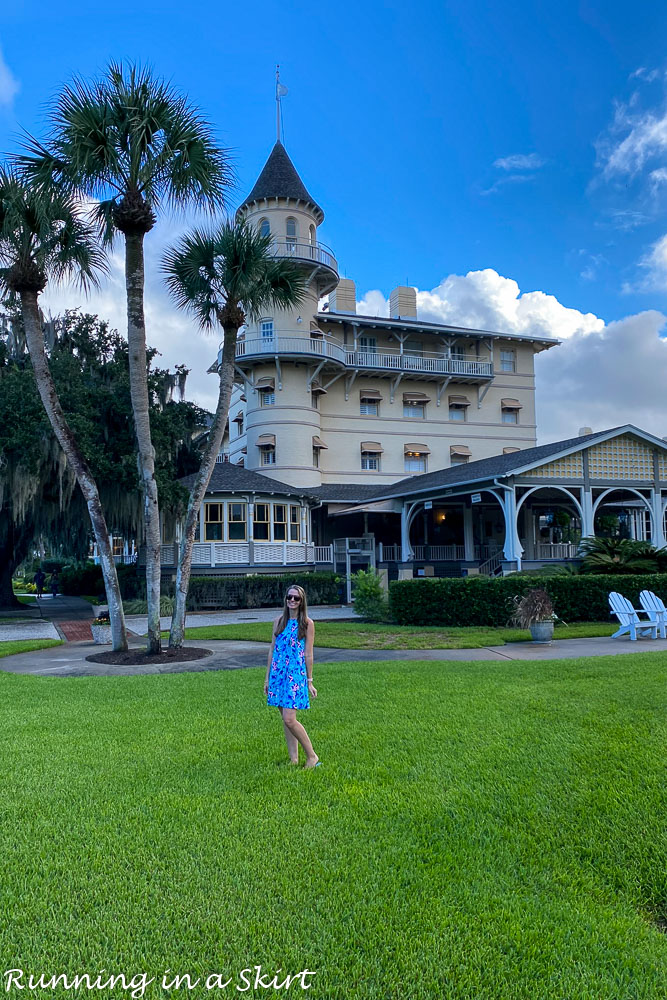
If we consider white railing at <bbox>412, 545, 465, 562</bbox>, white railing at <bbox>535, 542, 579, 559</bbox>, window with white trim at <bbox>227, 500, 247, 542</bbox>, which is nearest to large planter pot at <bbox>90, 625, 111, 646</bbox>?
window with white trim at <bbox>227, 500, 247, 542</bbox>

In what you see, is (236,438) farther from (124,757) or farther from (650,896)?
(650,896)

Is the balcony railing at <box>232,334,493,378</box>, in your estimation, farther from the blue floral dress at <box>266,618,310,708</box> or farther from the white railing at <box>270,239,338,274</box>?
the blue floral dress at <box>266,618,310,708</box>

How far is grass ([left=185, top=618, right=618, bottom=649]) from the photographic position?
1478 cm

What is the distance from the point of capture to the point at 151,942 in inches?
132

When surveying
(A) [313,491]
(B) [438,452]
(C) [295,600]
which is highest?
(B) [438,452]

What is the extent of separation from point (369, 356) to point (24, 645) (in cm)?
2777

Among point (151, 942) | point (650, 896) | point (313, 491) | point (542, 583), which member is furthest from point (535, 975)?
point (313, 491)

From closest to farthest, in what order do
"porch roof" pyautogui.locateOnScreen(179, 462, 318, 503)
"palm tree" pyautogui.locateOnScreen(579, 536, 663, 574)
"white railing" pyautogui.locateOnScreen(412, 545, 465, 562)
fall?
"palm tree" pyautogui.locateOnScreen(579, 536, 663, 574), "porch roof" pyautogui.locateOnScreen(179, 462, 318, 503), "white railing" pyautogui.locateOnScreen(412, 545, 465, 562)

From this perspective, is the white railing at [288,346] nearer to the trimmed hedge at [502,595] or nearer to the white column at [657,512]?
the white column at [657,512]

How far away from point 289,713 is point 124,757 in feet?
5.23

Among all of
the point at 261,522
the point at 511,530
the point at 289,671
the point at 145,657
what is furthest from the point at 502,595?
the point at 261,522

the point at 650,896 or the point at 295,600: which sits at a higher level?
the point at 295,600

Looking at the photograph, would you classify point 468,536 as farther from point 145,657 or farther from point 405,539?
point 145,657

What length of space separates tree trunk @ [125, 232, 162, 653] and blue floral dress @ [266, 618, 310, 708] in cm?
804
